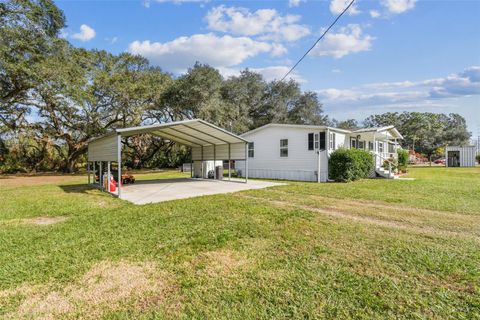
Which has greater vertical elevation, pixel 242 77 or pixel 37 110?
pixel 242 77

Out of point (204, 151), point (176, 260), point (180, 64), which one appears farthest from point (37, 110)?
point (176, 260)

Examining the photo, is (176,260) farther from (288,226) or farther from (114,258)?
(288,226)

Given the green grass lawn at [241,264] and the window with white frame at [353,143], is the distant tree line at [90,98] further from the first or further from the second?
the green grass lawn at [241,264]

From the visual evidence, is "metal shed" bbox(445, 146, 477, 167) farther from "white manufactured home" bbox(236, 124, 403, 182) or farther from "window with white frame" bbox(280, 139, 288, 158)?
"window with white frame" bbox(280, 139, 288, 158)

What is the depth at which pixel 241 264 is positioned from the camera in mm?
3463

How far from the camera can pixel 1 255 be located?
3770 mm

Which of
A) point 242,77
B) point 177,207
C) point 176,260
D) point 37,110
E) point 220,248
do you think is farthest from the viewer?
point 242,77

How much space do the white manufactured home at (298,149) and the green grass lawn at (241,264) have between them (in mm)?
7733

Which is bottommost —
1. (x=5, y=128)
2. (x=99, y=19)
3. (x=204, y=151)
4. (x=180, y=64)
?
(x=204, y=151)

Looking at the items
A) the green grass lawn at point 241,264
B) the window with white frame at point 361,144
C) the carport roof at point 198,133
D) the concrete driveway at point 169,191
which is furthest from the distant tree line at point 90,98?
the green grass lawn at point 241,264

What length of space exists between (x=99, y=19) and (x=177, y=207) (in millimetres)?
10765

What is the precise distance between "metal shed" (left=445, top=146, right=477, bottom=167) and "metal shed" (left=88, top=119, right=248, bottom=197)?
96.8ft

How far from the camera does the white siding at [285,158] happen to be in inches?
560

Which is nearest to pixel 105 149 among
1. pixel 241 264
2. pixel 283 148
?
pixel 241 264
